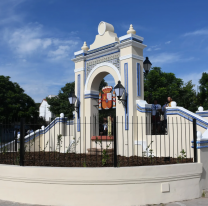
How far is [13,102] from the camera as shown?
3034cm

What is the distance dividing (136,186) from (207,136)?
2.74 meters

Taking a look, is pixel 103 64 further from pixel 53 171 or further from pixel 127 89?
pixel 53 171

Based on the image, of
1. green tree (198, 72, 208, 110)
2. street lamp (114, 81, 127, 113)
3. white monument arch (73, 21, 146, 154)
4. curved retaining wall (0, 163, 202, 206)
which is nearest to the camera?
curved retaining wall (0, 163, 202, 206)

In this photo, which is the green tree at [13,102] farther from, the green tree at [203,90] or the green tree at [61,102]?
the green tree at [203,90]

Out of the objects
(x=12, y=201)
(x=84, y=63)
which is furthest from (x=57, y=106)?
(x=12, y=201)

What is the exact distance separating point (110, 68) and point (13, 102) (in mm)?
22915

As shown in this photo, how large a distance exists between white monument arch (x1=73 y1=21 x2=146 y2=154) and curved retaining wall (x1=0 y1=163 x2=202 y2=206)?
2294 millimetres

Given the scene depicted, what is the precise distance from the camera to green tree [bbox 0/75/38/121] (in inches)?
1170

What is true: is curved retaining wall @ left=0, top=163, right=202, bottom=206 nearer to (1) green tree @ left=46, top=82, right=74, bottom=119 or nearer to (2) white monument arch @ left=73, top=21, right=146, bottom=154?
(2) white monument arch @ left=73, top=21, right=146, bottom=154

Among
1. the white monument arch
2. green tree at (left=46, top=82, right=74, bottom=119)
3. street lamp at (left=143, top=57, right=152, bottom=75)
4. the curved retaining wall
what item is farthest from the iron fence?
green tree at (left=46, top=82, right=74, bottom=119)

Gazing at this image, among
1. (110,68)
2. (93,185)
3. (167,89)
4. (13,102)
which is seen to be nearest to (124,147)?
(110,68)

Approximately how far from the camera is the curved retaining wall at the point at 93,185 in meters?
5.78

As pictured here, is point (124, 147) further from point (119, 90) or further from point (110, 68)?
point (110, 68)

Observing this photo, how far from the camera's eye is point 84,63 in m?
11.5
